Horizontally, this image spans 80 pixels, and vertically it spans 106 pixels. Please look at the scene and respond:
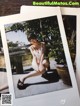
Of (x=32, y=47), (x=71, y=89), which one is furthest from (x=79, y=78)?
(x=32, y=47)

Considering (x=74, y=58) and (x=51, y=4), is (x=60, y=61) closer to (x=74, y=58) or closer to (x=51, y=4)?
(x=74, y=58)

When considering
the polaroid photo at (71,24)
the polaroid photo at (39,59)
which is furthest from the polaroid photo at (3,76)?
the polaroid photo at (71,24)

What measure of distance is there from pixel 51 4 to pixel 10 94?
288 mm

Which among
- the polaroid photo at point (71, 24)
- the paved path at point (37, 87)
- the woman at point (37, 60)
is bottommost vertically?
the paved path at point (37, 87)

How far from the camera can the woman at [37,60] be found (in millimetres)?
544

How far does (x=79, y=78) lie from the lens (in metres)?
0.56

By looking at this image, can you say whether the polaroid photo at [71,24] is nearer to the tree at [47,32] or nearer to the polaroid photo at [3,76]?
the tree at [47,32]

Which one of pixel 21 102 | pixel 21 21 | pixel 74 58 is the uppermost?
pixel 21 21

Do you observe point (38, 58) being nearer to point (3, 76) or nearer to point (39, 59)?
point (39, 59)

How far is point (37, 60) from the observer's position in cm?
55

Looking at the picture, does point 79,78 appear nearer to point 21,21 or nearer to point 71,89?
point 71,89

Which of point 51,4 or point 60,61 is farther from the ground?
point 51,4

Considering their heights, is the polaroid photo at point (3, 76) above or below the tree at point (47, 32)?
below

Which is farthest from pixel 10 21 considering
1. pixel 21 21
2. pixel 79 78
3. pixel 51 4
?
pixel 79 78
